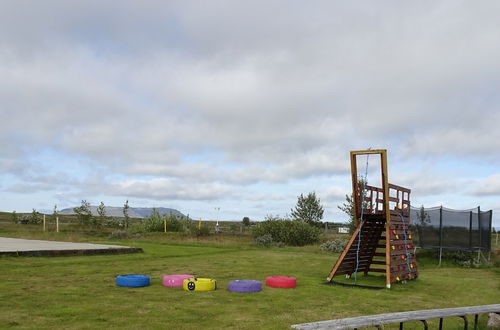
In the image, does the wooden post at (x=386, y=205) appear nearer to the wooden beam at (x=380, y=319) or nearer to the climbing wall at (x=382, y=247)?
the climbing wall at (x=382, y=247)

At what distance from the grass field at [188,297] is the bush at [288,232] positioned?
13.7 metres

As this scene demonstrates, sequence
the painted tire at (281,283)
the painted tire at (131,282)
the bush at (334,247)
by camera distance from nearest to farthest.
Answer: the painted tire at (131,282) < the painted tire at (281,283) < the bush at (334,247)

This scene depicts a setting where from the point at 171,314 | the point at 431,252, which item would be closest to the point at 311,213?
the point at 431,252

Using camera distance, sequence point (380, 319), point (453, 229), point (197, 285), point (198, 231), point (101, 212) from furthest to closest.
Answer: point (101, 212)
point (198, 231)
point (453, 229)
point (197, 285)
point (380, 319)

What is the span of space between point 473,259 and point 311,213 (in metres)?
24.0

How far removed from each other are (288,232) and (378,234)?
16.6 meters

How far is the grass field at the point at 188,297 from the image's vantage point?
748 cm

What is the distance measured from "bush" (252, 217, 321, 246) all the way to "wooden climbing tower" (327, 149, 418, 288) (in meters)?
16.0

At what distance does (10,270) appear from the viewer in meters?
12.8

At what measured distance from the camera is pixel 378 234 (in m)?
14.1

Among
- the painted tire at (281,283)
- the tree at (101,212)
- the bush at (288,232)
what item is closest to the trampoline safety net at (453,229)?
the bush at (288,232)

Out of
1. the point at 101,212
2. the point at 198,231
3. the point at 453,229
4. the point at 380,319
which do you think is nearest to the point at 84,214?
the point at 101,212

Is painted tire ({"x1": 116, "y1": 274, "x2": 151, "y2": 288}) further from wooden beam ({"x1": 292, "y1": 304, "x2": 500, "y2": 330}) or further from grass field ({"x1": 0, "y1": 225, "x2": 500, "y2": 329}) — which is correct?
wooden beam ({"x1": 292, "y1": 304, "x2": 500, "y2": 330})

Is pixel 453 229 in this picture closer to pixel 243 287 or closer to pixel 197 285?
pixel 243 287
